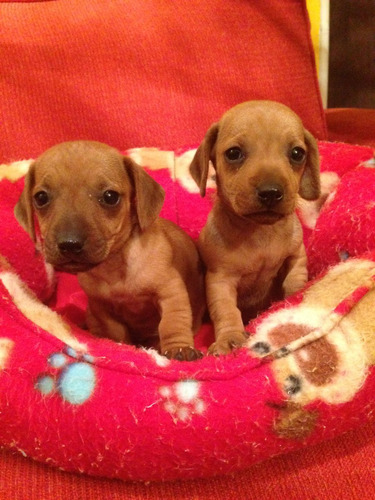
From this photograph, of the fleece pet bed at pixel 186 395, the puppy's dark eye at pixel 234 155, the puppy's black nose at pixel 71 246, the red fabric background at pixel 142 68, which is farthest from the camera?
the red fabric background at pixel 142 68

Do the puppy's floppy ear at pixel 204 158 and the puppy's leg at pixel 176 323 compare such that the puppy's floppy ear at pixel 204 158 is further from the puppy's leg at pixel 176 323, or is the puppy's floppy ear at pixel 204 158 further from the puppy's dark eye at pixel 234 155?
the puppy's leg at pixel 176 323

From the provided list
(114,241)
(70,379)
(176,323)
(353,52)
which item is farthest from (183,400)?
(353,52)

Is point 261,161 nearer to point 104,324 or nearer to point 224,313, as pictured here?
point 224,313

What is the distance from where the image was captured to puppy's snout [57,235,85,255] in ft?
6.22

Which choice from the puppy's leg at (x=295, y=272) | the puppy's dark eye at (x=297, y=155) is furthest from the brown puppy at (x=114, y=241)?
the puppy's dark eye at (x=297, y=155)

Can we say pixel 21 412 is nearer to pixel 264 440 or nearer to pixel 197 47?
pixel 264 440

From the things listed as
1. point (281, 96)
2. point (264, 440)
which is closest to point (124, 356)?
point (264, 440)

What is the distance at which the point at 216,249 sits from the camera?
240 centimetres

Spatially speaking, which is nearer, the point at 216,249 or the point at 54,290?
the point at 216,249

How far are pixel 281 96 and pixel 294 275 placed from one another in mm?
1367

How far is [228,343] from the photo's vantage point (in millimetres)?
2068

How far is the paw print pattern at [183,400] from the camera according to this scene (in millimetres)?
1574

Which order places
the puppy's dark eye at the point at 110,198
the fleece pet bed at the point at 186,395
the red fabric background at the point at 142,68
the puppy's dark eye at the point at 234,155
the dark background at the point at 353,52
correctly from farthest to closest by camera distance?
the dark background at the point at 353,52 → the red fabric background at the point at 142,68 → the puppy's dark eye at the point at 234,155 → the puppy's dark eye at the point at 110,198 → the fleece pet bed at the point at 186,395

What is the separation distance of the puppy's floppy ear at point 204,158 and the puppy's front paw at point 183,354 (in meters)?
0.73
